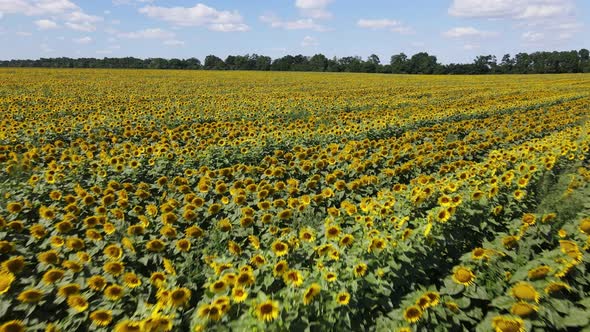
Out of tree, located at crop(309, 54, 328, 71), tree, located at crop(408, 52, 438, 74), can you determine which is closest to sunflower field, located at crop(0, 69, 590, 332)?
tree, located at crop(408, 52, 438, 74)

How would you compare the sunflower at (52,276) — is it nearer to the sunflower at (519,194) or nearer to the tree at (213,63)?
the sunflower at (519,194)

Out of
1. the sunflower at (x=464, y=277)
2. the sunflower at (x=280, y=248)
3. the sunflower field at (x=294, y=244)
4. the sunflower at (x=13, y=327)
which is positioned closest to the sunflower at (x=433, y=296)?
the sunflower field at (x=294, y=244)

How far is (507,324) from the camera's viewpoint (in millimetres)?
2840

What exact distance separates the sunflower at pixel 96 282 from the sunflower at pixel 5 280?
1.89 ft

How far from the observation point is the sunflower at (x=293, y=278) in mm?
3080

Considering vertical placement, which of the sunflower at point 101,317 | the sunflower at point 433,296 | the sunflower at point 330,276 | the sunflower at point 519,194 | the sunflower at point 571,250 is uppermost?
the sunflower at point 571,250

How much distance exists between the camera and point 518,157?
6.77 m

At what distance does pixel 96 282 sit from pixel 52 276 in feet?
1.21

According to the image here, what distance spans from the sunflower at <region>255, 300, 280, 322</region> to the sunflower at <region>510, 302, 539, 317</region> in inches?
68.7

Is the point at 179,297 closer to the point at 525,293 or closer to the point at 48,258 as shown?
the point at 48,258

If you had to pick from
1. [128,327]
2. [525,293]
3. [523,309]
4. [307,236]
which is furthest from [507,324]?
[128,327]

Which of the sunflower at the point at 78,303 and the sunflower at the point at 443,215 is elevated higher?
the sunflower at the point at 443,215

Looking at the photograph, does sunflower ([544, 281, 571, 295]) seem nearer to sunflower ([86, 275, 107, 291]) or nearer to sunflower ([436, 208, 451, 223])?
sunflower ([436, 208, 451, 223])

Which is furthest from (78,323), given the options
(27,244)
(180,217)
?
(180,217)
